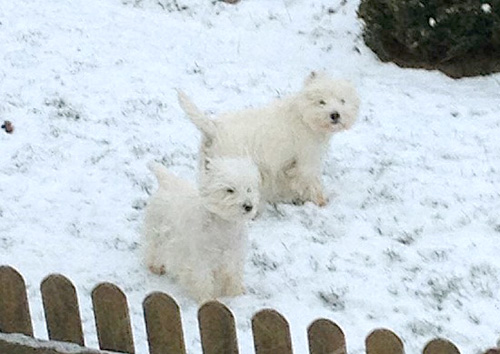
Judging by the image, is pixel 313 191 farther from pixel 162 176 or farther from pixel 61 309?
pixel 61 309

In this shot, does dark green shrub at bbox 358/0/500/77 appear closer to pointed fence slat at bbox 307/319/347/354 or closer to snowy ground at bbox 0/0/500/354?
snowy ground at bbox 0/0/500/354

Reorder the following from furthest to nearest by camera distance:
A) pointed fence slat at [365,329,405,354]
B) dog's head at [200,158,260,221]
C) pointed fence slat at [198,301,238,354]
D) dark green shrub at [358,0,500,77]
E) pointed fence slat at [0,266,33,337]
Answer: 1. dark green shrub at [358,0,500,77]
2. dog's head at [200,158,260,221]
3. pointed fence slat at [0,266,33,337]
4. pointed fence slat at [198,301,238,354]
5. pointed fence slat at [365,329,405,354]

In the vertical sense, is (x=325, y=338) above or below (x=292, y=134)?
below

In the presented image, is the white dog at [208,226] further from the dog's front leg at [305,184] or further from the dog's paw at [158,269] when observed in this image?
the dog's front leg at [305,184]

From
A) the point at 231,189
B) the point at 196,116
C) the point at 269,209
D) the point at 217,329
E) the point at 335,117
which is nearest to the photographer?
the point at 217,329

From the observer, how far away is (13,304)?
4469 mm

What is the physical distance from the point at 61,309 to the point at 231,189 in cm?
121

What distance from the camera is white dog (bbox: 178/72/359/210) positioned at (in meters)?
6.71

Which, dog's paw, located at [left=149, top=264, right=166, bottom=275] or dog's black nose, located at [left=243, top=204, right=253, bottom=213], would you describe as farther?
dog's paw, located at [left=149, top=264, right=166, bottom=275]

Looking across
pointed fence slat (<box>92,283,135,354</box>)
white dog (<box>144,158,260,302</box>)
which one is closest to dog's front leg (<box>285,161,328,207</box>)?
white dog (<box>144,158,260,302</box>)

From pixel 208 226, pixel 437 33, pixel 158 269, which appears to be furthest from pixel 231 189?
pixel 437 33

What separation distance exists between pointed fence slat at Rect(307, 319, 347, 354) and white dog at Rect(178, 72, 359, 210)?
272 centimetres

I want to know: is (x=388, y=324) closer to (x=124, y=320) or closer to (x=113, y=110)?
(x=124, y=320)

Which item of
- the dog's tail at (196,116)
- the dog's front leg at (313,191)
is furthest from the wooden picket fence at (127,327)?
Answer: the dog's front leg at (313,191)
